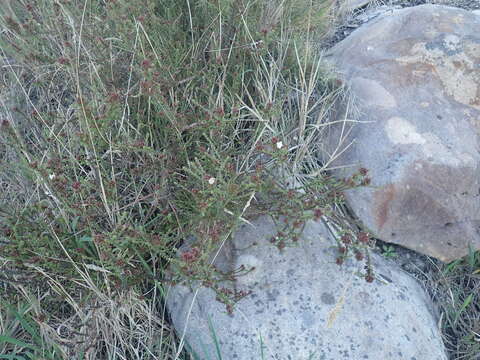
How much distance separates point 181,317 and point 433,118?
137 cm

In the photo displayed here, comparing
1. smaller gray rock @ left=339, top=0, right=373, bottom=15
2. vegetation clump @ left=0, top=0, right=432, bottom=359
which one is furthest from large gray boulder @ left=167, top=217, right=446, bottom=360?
smaller gray rock @ left=339, top=0, right=373, bottom=15

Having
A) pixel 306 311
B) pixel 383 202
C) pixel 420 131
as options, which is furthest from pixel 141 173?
pixel 420 131

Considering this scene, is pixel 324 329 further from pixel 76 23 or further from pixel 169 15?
pixel 76 23

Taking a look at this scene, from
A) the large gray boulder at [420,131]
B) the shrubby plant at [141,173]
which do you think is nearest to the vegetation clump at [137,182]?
the shrubby plant at [141,173]

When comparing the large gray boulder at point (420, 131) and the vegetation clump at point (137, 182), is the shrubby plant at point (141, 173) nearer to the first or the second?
the vegetation clump at point (137, 182)

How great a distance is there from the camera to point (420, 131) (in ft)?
6.89

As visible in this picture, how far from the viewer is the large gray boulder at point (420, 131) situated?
79.0 inches

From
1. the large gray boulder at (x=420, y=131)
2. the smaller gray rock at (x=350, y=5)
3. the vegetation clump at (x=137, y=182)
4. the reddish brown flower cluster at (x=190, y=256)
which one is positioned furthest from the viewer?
the smaller gray rock at (x=350, y=5)

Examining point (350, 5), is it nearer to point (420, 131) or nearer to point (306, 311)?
point (420, 131)

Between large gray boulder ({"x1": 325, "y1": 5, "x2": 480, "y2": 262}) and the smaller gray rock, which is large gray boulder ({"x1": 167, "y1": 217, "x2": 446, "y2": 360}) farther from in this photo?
the smaller gray rock

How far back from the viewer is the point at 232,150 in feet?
6.48

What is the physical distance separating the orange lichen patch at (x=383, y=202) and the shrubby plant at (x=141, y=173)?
0.48ft

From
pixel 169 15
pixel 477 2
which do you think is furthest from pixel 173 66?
pixel 477 2

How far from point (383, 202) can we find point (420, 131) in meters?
0.37
